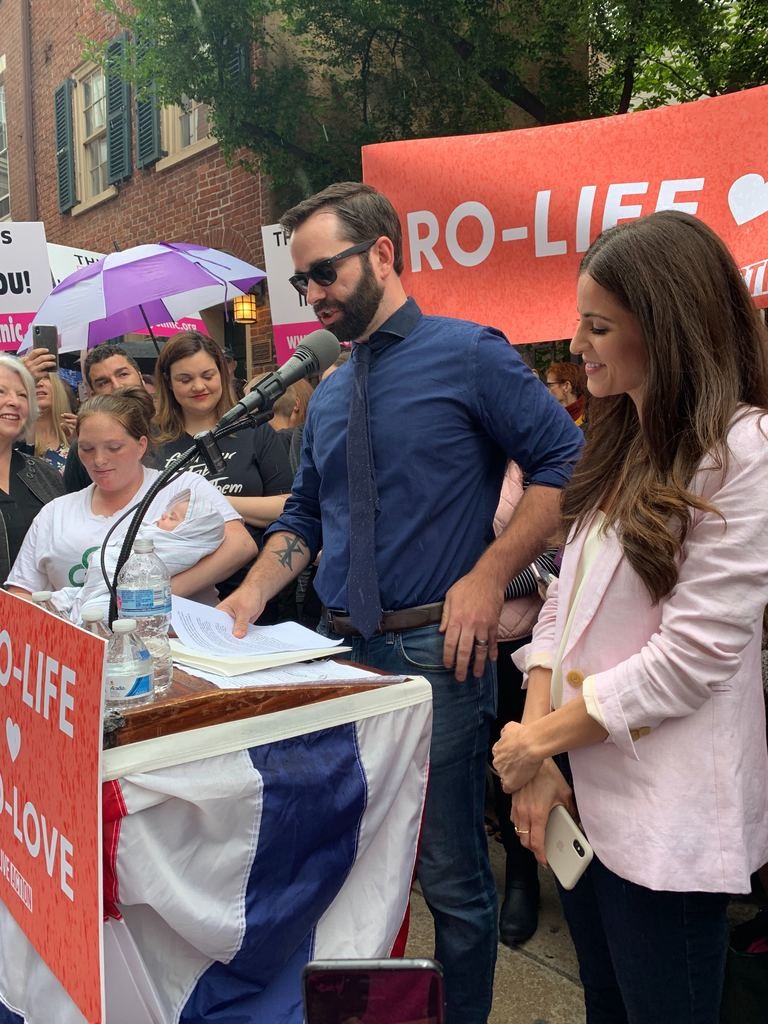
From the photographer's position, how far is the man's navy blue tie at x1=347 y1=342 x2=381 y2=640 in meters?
1.94

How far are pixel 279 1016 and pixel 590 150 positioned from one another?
104 inches

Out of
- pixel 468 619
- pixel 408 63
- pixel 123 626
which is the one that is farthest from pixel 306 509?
pixel 408 63

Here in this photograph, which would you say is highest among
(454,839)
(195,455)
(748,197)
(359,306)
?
(748,197)

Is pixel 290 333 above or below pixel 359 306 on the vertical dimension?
above

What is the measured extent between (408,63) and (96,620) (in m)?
7.54

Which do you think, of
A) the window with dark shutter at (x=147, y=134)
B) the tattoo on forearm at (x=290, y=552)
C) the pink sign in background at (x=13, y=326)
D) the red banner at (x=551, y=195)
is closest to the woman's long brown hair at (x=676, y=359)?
the tattoo on forearm at (x=290, y=552)

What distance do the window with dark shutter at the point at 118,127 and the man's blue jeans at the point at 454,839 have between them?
11261mm

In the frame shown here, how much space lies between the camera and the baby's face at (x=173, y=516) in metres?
2.52

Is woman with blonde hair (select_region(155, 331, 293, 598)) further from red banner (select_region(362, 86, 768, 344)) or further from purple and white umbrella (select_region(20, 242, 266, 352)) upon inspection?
purple and white umbrella (select_region(20, 242, 266, 352))

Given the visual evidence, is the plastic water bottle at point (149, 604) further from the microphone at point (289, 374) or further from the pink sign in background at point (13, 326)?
the pink sign in background at point (13, 326)

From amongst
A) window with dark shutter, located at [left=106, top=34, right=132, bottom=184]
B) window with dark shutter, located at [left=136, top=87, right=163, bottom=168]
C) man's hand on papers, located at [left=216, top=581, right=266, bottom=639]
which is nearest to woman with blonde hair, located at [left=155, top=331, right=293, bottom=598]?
man's hand on papers, located at [left=216, top=581, right=266, bottom=639]

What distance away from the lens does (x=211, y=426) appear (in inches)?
130

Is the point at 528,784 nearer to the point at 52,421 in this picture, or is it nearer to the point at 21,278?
the point at 52,421

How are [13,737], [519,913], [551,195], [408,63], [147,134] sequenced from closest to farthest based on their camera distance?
[13,737]
[519,913]
[551,195]
[408,63]
[147,134]
